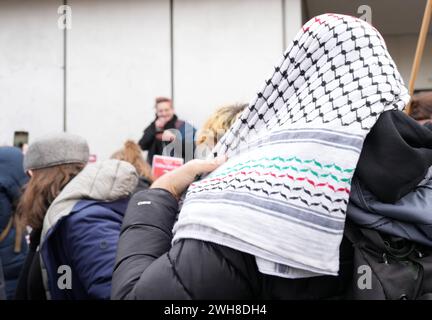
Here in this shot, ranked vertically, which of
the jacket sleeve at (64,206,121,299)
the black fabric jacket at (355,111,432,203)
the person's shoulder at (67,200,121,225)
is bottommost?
the jacket sleeve at (64,206,121,299)

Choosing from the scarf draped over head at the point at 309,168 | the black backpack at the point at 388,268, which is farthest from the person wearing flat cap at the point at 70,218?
the black backpack at the point at 388,268

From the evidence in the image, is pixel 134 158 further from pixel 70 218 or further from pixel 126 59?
pixel 126 59

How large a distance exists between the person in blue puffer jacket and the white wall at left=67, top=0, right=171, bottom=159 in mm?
3537

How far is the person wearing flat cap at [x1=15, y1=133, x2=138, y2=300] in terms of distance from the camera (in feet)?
6.44

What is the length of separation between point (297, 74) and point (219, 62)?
5.57 m

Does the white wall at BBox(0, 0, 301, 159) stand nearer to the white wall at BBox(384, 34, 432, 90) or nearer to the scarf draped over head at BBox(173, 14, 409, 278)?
the white wall at BBox(384, 34, 432, 90)

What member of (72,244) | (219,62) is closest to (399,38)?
(219,62)

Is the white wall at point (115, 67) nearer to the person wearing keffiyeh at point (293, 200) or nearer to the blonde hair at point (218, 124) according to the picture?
the blonde hair at point (218, 124)

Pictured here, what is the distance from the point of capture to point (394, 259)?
1.05 m

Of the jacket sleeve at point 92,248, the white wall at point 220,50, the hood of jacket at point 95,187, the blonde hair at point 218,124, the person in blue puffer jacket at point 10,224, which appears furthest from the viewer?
the white wall at point 220,50

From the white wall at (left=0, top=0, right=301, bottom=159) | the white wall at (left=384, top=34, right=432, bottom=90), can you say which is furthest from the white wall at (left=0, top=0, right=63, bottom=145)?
the white wall at (left=384, top=34, right=432, bottom=90)

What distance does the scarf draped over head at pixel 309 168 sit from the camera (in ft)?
3.20

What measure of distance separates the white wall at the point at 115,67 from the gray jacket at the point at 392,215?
5797 mm
